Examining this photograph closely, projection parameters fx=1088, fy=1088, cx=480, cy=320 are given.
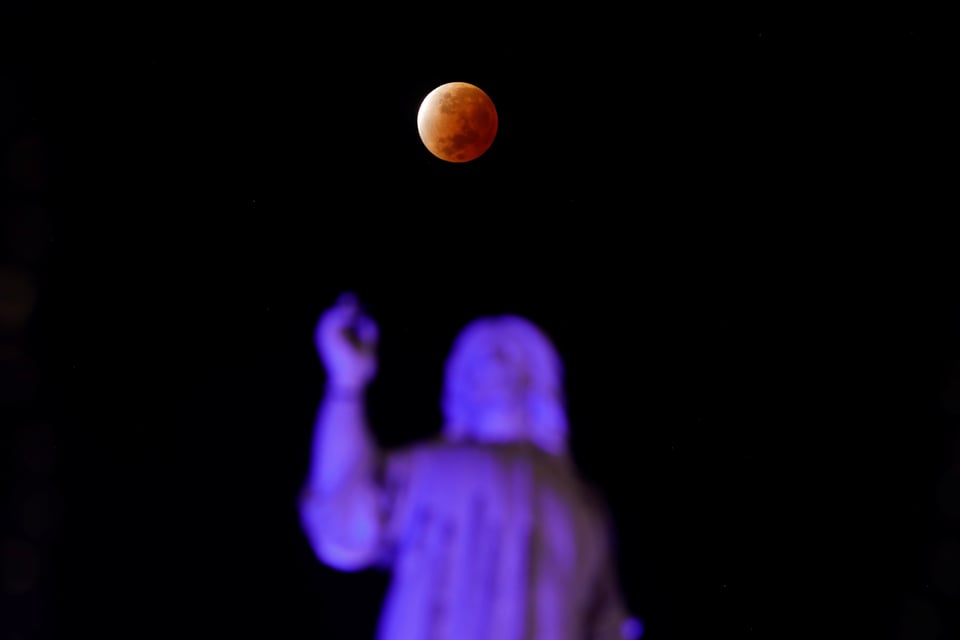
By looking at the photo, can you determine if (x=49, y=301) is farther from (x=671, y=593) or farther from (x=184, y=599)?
(x=671, y=593)

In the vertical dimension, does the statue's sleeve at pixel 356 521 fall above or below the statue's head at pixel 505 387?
below

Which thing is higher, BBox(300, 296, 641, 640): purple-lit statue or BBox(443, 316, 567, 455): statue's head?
BBox(443, 316, 567, 455): statue's head

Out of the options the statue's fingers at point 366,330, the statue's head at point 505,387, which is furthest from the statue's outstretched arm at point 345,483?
the statue's head at point 505,387

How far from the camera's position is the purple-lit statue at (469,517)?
2.97m

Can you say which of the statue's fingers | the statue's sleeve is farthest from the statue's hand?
the statue's sleeve

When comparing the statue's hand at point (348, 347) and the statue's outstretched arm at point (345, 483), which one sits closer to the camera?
the statue's outstretched arm at point (345, 483)

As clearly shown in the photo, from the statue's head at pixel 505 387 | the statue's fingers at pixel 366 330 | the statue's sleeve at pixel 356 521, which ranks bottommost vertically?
the statue's sleeve at pixel 356 521

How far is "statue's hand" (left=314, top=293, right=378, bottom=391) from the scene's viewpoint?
125 inches

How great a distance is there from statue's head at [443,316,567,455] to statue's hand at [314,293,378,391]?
0.30 meters

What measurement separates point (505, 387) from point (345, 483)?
0.57 metres

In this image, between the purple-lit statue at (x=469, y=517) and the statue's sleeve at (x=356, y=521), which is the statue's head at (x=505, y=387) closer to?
the purple-lit statue at (x=469, y=517)

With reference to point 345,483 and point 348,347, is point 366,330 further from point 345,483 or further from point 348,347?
point 345,483

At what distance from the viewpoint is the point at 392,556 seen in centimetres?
311

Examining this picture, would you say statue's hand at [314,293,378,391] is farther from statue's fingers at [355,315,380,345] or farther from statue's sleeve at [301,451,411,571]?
statue's sleeve at [301,451,411,571]
